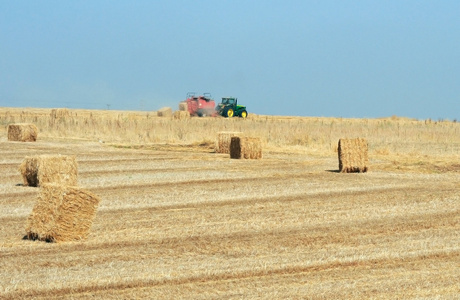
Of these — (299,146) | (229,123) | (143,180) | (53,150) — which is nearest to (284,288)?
(143,180)

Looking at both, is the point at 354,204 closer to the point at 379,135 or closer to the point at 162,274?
the point at 162,274

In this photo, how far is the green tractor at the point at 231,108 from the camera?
183ft

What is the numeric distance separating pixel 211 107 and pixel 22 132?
27.8 meters

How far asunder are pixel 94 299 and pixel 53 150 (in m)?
20.5

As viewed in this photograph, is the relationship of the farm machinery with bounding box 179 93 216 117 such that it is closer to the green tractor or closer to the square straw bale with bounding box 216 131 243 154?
the green tractor

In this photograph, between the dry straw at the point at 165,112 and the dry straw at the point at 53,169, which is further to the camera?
the dry straw at the point at 165,112

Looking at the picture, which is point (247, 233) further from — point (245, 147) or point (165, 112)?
point (165, 112)

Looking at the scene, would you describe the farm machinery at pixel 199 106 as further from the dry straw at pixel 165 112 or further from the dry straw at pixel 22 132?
the dry straw at pixel 22 132

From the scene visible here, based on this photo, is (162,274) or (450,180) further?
(450,180)

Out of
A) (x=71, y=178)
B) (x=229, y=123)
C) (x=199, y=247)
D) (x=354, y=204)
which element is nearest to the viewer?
(x=199, y=247)

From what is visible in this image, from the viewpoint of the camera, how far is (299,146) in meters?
30.5

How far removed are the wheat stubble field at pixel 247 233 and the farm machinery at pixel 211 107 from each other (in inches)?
1234

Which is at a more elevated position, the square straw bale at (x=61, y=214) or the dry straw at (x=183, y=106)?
the dry straw at (x=183, y=106)

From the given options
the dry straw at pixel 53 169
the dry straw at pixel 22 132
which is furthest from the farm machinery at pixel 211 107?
the dry straw at pixel 53 169
